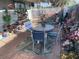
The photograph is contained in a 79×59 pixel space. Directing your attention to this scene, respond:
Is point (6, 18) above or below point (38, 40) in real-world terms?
above

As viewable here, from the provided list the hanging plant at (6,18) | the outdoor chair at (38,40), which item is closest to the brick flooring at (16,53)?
the outdoor chair at (38,40)

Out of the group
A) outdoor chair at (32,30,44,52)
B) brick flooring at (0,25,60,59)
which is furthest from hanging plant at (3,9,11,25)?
outdoor chair at (32,30,44,52)

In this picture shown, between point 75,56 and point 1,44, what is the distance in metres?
4.21

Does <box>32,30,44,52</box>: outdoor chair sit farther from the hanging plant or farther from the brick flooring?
the hanging plant

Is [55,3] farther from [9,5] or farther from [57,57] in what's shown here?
[57,57]

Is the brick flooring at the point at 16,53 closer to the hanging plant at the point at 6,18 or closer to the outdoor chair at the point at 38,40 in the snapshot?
the outdoor chair at the point at 38,40

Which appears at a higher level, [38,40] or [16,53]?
[38,40]

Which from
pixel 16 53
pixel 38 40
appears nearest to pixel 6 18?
pixel 16 53

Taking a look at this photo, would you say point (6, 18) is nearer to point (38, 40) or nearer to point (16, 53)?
point (16, 53)

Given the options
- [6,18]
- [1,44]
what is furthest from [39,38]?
[6,18]

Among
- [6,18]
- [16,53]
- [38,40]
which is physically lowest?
[16,53]

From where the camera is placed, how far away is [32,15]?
1253 centimetres

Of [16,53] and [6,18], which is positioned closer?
[16,53]

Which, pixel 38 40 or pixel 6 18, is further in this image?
pixel 6 18
